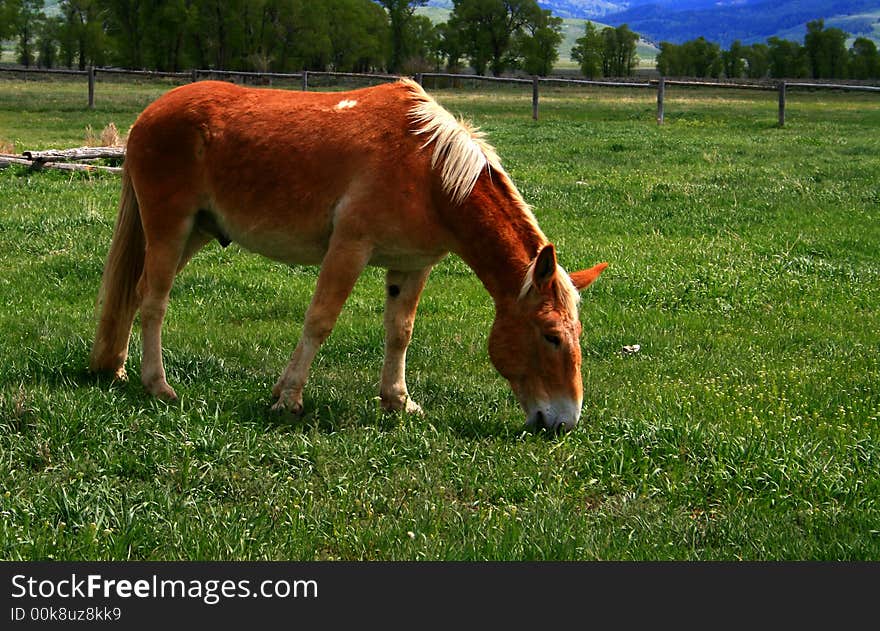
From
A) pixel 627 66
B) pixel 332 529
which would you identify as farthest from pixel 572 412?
pixel 627 66

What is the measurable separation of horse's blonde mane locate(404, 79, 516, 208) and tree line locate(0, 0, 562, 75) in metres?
60.4

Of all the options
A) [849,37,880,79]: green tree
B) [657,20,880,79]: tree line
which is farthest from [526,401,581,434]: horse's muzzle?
[849,37,880,79]: green tree

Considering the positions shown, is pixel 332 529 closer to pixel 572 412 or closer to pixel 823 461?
pixel 572 412

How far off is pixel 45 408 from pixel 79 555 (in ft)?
5.56

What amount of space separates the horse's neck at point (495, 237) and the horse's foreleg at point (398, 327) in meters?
0.61

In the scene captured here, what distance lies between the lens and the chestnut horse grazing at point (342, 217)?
555cm

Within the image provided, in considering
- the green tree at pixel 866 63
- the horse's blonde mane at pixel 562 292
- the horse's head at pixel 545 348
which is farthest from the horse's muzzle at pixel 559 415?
the green tree at pixel 866 63

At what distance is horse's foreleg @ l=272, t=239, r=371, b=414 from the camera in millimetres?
5660

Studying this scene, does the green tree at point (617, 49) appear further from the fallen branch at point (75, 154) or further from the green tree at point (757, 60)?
the fallen branch at point (75, 154)

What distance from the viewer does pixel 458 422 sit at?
19.1 feet

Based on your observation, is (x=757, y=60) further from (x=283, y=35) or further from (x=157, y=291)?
(x=157, y=291)

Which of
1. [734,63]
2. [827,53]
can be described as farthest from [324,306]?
[734,63]

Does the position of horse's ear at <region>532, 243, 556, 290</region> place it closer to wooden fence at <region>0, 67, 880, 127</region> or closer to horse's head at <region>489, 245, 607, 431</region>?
horse's head at <region>489, 245, 607, 431</region>

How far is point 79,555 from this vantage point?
3902mm
